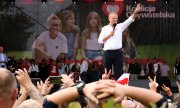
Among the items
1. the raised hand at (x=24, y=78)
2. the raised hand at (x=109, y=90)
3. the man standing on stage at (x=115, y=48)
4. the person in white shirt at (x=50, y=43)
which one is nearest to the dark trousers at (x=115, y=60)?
the man standing on stage at (x=115, y=48)

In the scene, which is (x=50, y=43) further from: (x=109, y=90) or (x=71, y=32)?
(x=109, y=90)

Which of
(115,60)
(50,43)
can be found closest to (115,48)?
(115,60)

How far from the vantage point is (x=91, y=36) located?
19703mm

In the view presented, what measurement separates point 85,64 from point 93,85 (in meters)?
16.7

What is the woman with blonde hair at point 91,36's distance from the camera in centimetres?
1962

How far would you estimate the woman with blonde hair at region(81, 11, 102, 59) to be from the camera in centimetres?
1962

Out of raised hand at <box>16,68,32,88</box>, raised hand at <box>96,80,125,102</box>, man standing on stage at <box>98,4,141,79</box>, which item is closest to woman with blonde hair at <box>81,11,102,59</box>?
man standing on stage at <box>98,4,141,79</box>

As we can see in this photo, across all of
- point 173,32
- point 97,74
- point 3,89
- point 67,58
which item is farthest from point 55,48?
Result: point 3,89

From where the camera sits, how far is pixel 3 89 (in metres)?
2.27

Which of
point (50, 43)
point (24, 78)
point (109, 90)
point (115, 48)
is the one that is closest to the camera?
point (109, 90)

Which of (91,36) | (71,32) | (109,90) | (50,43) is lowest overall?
(50,43)

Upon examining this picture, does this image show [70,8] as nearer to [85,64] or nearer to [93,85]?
[85,64]

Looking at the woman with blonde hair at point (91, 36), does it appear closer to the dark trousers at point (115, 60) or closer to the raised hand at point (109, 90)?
the dark trousers at point (115, 60)

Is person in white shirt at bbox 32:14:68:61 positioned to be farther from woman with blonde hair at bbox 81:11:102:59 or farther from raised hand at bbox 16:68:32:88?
raised hand at bbox 16:68:32:88
